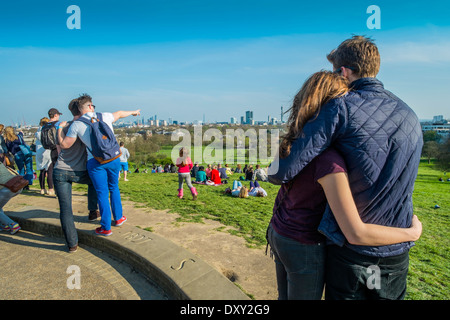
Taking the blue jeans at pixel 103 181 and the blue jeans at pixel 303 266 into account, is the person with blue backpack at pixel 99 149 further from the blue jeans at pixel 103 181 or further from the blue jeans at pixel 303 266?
the blue jeans at pixel 303 266

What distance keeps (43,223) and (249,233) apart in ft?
10.8

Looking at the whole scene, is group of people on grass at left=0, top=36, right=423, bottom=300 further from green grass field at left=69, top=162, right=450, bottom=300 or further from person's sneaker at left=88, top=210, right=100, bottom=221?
person's sneaker at left=88, top=210, right=100, bottom=221

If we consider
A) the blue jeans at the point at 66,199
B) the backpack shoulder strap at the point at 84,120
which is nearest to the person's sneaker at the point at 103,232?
the blue jeans at the point at 66,199

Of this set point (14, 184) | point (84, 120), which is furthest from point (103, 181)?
point (14, 184)

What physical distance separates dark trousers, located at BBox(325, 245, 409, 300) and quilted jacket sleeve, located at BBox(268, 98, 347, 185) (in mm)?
532

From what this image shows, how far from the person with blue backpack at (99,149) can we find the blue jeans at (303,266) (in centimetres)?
290

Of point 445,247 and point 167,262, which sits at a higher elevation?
point 167,262

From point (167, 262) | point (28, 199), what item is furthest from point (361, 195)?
point (28, 199)

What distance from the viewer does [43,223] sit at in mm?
4508

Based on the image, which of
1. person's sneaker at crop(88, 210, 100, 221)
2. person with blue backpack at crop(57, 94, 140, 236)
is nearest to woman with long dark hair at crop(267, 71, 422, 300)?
person with blue backpack at crop(57, 94, 140, 236)

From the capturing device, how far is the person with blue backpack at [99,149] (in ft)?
12.4

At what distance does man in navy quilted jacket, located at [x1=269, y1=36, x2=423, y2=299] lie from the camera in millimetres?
1401
